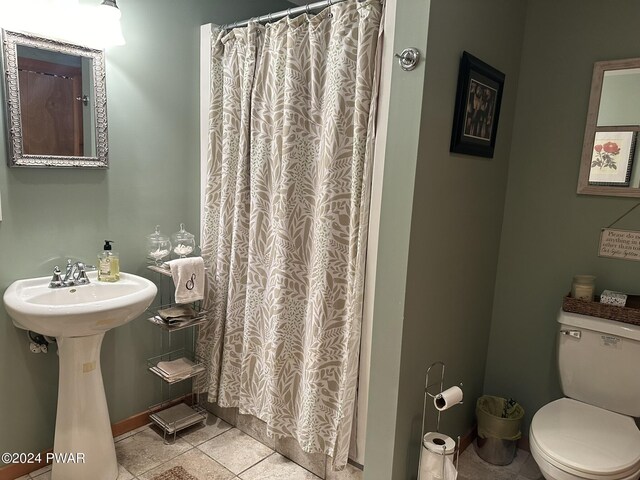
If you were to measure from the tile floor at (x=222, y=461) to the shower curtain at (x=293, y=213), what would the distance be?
0.19m

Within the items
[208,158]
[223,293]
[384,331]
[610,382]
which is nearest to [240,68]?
[208,158]

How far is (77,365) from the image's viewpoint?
1972 millimetres

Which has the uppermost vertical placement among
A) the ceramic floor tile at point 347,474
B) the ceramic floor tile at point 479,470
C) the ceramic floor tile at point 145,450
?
the ceramic floor tile at point 347,474

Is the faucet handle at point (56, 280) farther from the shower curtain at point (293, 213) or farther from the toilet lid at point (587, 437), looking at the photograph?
the toilet lid at point (587, 437)

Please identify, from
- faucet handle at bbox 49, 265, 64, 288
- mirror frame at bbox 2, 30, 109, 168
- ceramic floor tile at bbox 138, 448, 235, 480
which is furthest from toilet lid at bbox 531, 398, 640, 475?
mirror frame at bbox 2, 30, 109, 168

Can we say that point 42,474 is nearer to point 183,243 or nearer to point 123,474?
point 123,474

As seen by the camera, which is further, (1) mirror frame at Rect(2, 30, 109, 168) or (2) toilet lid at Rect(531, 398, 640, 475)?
(1) mirror frame at Rect(2, 30, 109, 168)

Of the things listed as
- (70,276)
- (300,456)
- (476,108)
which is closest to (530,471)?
(300,456)

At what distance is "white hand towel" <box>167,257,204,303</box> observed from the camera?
229cm

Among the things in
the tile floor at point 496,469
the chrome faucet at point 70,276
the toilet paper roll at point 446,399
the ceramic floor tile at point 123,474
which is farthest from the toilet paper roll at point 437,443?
the chrome faucet at point 70,276

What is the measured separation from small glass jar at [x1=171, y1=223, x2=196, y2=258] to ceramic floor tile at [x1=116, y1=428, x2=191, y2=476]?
0.96 m

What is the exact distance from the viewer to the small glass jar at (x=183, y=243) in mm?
2465

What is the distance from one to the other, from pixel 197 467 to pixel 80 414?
0.59 meters

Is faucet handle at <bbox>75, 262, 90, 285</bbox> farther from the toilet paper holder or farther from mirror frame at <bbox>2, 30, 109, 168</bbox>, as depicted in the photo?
the toilet paper holder
